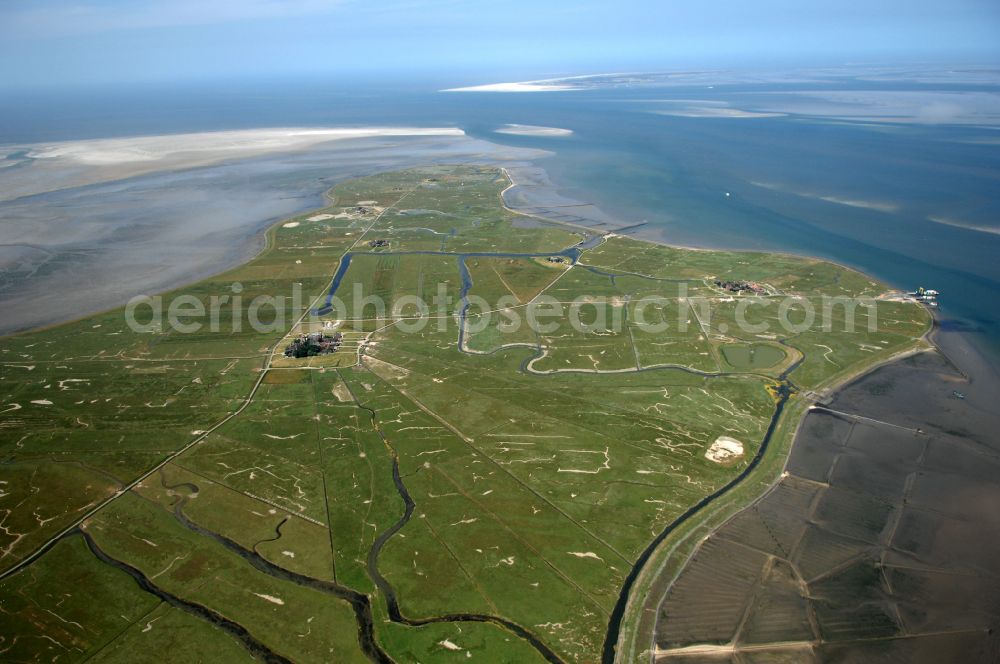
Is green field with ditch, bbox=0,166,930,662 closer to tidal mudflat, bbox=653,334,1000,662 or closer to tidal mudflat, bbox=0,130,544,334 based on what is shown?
tidal mudflat, bbox=653,334,1000,662

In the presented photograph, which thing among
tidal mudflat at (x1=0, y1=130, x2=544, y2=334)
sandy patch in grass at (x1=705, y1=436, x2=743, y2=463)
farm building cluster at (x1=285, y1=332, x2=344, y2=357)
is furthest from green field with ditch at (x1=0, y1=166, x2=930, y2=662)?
tidal mudflat at (x1=0, y1=130, x2=544, y2=334)

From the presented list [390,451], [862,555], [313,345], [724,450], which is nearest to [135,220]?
[313,345]

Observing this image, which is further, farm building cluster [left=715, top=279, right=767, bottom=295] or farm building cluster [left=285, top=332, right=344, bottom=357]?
farm building cluster [left=715, top=279, right=767, bottom=295]

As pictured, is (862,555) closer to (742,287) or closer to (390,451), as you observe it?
(390,451)

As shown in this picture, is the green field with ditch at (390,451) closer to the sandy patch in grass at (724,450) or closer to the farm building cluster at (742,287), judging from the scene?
the sandy patch in grass at (724,450)

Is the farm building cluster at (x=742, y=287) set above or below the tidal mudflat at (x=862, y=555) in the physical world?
above

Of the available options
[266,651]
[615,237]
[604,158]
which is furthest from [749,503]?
[604,158]

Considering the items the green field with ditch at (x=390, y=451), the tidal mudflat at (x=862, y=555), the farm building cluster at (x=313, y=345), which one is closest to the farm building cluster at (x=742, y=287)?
the green field with ditch at (x=390, y=451)
